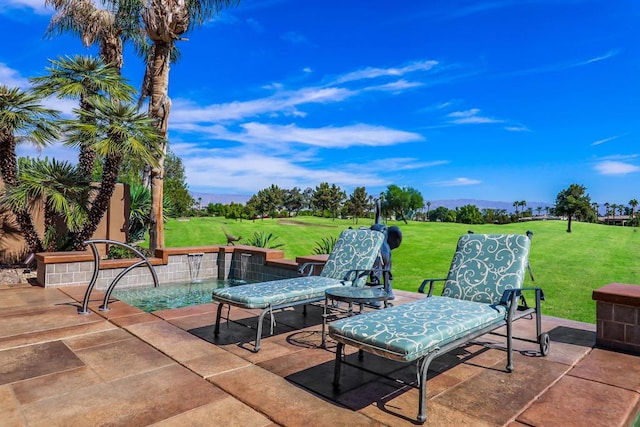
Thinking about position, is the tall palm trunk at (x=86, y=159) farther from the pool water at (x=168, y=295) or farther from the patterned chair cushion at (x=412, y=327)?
the patterned chair cushion at (x=412, y=327)

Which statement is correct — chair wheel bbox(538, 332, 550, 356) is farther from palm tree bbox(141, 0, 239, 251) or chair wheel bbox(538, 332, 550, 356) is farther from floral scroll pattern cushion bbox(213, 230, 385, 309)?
palm tree bbox(141, 0, 239, 251)

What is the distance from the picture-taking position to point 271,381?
3.28 meters

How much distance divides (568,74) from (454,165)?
102ft

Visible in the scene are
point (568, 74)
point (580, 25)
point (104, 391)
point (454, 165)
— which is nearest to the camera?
point (104, 391)

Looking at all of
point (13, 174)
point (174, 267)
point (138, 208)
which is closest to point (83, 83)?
point (13, 174)

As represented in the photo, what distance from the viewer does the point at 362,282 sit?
17.0 ft

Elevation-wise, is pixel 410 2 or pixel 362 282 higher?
pixel 410 2

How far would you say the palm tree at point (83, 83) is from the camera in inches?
368

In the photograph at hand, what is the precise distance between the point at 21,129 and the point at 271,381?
8428mm

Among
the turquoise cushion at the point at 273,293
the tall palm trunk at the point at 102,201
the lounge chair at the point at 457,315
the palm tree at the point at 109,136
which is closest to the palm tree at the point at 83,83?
the palm tree at the point at 109,136

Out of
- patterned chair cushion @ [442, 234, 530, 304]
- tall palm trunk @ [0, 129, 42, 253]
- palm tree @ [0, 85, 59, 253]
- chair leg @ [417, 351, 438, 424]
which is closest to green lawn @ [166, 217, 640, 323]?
patterned chair cushion @ [442, 234, 530, 304]

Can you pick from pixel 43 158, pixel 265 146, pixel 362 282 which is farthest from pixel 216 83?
pixel 362 282

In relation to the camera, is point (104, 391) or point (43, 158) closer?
point (104, 391)

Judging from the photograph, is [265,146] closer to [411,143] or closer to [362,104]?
[362,104]
